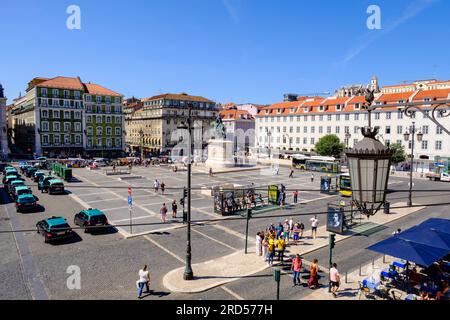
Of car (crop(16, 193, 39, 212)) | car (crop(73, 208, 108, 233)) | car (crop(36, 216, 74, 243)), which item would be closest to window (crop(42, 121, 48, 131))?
car (crop(16, 193, 39, 212))

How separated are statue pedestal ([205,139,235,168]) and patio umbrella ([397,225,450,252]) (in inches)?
1646

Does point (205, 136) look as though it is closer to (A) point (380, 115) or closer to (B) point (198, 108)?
(B) point (198, 108)

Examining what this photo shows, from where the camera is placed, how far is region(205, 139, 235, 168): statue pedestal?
2183 inches

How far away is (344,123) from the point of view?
6744 centimetres

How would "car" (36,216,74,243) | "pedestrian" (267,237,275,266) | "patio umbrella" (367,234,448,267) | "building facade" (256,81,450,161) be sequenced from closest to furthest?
"patio umbrella" (367,234,448,267)
"pedestrian" (267,237,275,266)
"car" (36,216,74,243)
"building facade" (256,81,450,161)

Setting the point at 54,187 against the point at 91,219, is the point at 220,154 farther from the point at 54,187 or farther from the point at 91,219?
the point at 91,219

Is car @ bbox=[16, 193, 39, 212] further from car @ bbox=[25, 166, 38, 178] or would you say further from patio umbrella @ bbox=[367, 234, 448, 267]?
patio umbrella @ bbox=[367, 234, 448, 267]

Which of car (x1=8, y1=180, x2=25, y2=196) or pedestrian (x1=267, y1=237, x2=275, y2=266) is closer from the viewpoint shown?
pedestrian (x1=267, y1=237, x2=275, y2=266)

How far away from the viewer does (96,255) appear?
53.9 feet

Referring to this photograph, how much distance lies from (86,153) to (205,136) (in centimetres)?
3872

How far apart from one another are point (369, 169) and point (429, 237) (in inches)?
453

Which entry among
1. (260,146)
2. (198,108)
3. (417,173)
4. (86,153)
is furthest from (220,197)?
(198,108)

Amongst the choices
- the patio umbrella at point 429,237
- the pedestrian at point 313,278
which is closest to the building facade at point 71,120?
the pedestrian at point 313,278

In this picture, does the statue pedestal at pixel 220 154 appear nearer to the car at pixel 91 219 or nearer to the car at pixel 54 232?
the car at pixel 91 219
